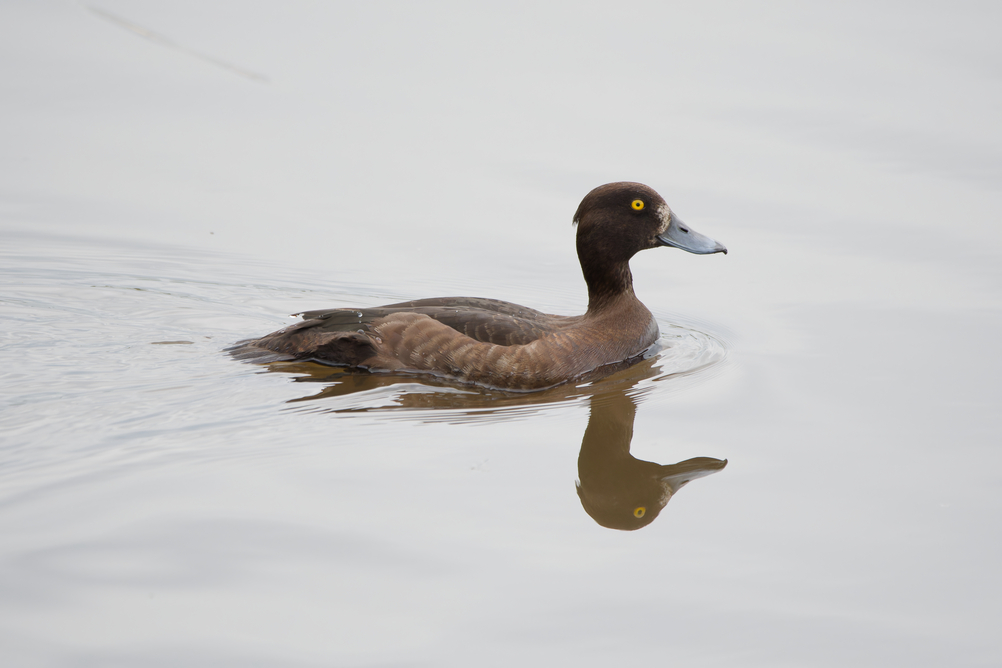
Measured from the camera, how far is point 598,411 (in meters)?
6.60

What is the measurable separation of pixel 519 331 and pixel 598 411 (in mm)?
769

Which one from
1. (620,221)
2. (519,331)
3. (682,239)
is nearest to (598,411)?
(519,331)

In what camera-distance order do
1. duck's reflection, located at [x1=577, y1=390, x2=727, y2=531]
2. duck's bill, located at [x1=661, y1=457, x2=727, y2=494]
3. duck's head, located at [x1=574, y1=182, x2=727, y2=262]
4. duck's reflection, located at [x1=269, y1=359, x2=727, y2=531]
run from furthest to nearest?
duck's head, located at [x1=574, y1=182, x2=727, y2=262] → duck's bill, located at [x1=661, y1=457, x2=727, y2=494] → duck's reflection, located at [x1=269, y1=359, x2=727, y2=531] → duck's reflection, located at [x1=577, y1=390, x2=727, y2=531]

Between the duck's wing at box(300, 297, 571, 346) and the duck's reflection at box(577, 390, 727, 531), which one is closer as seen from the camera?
the duck's reflection at box(577, 390, 727, 531)

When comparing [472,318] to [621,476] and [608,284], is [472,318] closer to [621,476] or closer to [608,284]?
[608,284]

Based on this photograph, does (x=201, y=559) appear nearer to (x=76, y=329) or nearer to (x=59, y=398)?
(x=59, y=398)

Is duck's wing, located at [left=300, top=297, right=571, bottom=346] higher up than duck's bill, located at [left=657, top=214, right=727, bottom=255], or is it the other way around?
duck's bill, located at [left=657, top=214, right=727, bottom=255]

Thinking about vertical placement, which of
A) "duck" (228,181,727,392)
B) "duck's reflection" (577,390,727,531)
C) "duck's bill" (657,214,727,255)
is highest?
"duck's bill" (657,214,727,255)

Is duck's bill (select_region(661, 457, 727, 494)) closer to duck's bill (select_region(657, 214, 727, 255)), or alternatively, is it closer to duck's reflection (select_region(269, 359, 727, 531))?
duck's reflection (select_region(269, 359, 727, 531))

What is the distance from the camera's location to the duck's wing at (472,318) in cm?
695

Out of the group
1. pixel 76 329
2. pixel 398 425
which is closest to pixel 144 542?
pixel 398 425

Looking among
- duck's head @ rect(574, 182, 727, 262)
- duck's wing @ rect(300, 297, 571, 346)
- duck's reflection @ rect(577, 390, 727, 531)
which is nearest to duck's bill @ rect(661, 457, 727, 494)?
duck's reflection @ rect(577, 390, 727, 531)

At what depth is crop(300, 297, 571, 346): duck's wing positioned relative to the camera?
6.95 meters

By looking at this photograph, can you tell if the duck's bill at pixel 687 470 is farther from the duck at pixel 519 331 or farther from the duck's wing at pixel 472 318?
the duck's wing at pixel 472 318
